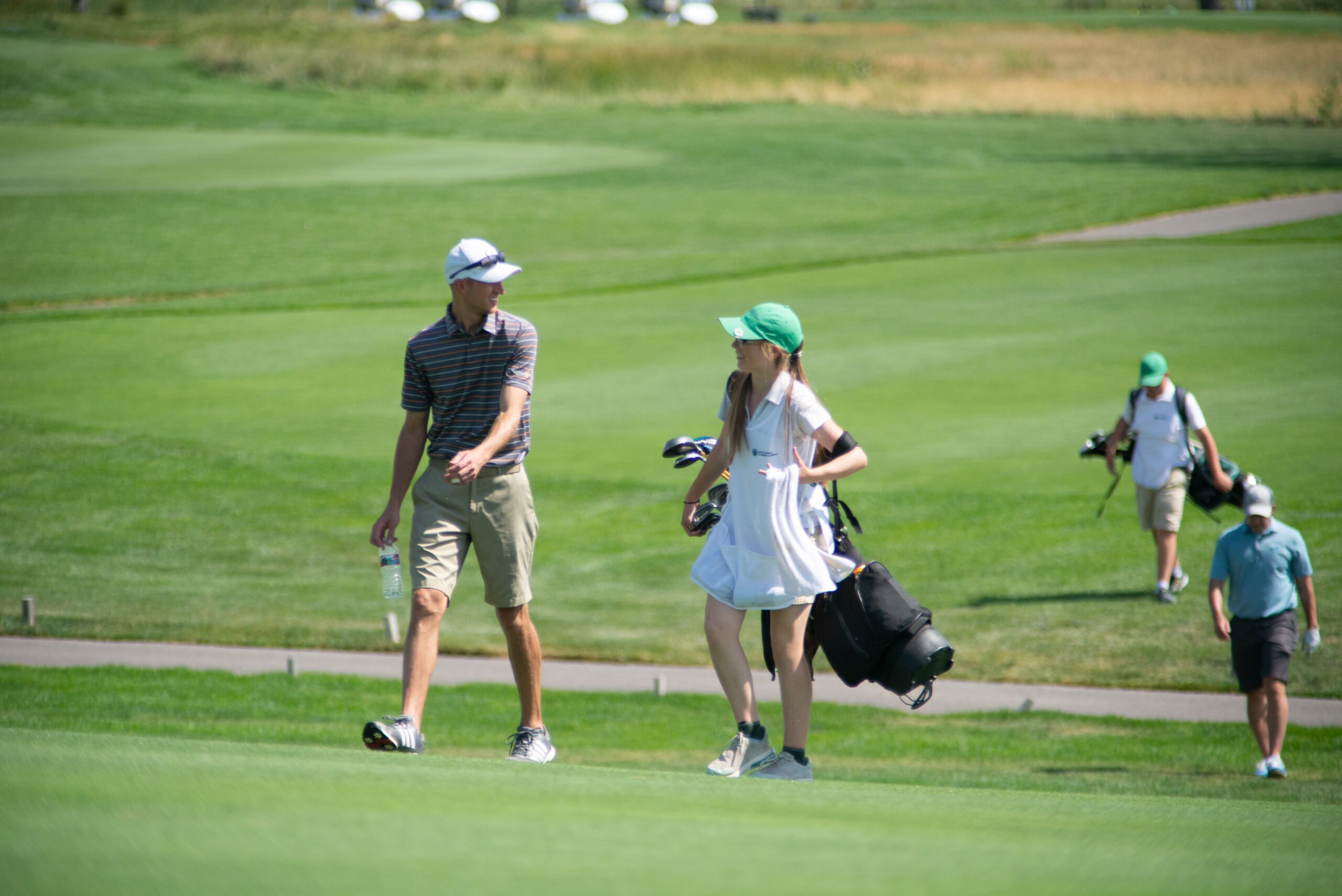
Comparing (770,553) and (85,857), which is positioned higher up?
(770,553)

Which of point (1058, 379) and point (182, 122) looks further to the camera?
point (182, 122)

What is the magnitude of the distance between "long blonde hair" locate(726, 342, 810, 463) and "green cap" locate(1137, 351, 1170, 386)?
6.61 meters

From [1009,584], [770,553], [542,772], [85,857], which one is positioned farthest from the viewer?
[1009,584]

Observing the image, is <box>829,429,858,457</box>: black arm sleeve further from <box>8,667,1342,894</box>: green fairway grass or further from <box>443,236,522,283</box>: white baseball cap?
<box>443,236,522,283</box>: white baseball cap

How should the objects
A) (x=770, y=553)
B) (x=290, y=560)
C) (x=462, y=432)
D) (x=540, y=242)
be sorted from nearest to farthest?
(x=770, y=553) → (x=462, y=432) → (x=290, y=560) → (x=540, y=242)

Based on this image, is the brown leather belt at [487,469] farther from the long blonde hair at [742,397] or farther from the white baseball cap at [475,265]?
the long blonde hair at [742,397]

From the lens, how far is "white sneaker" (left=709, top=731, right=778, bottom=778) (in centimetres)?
550

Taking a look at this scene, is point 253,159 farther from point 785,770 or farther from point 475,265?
point 785,770

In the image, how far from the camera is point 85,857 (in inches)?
118

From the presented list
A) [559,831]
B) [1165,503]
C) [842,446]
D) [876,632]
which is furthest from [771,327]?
[1165,503]

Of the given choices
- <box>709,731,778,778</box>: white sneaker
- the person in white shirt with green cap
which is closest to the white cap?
the person in white shirt with green cap

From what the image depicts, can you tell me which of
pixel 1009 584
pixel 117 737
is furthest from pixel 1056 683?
pixel 117 737

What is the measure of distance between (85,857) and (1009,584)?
937 centimetres

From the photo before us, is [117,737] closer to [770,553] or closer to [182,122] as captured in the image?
[770,553]
